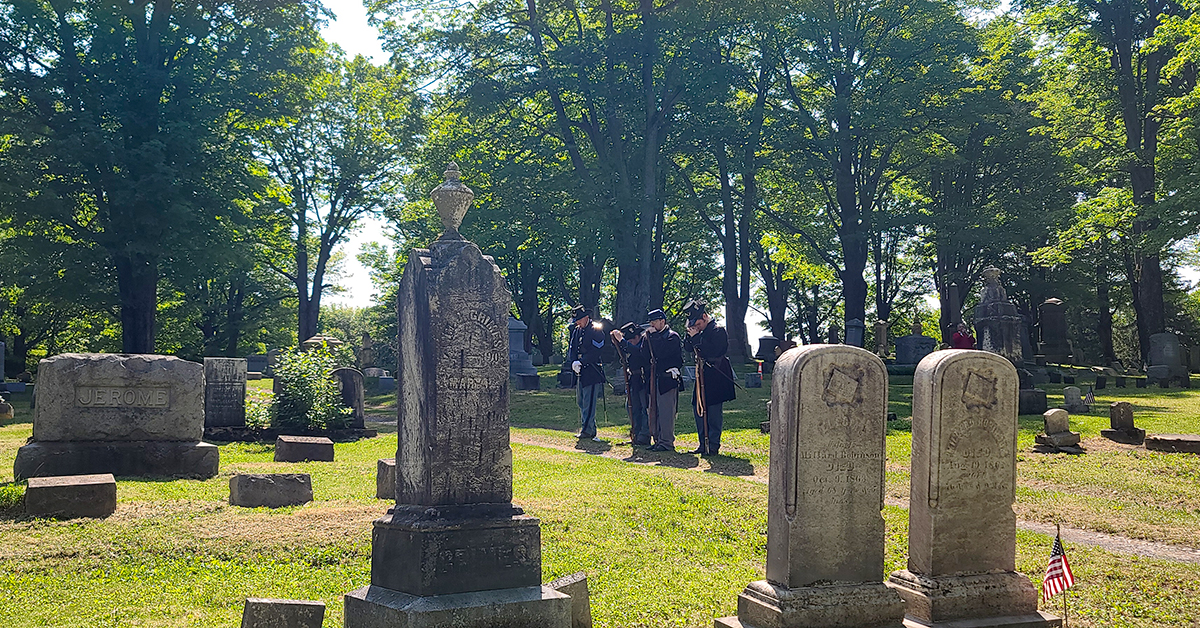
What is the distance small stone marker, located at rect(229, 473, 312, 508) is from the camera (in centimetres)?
881

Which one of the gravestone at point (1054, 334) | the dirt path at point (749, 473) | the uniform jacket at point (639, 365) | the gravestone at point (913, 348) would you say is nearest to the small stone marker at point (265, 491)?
the dirt path at point (749, 473)

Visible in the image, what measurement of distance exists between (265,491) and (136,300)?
17476 millimetres

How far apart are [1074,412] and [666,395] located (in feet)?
30.7

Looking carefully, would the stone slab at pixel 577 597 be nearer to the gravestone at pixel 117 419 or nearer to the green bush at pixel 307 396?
the gravestone at pixel 117 419

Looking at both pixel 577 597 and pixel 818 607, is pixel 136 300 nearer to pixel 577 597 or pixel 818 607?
pixel 577 597

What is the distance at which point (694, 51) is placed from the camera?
90.9ft

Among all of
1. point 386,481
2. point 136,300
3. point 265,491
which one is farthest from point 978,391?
point 136,300

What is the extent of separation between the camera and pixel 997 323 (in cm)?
2117

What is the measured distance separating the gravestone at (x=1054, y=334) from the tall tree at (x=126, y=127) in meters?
28.2

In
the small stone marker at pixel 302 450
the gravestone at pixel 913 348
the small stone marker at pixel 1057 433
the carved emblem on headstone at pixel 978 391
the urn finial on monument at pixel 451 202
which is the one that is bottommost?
the small stone marker at pixel 302 450

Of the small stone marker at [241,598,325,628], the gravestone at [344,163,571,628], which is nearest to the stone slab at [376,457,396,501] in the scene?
the gravestone at [344,163,571,628]

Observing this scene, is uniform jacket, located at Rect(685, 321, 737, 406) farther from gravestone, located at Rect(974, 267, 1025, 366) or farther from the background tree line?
the background tree line

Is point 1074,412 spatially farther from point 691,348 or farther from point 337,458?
point 337,458

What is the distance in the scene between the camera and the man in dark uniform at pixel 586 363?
15.7 metres
